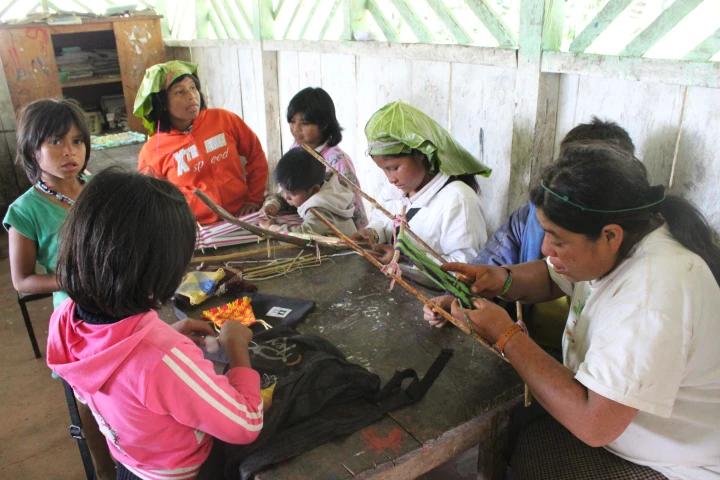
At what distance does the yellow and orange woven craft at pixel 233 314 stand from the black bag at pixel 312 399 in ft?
0.88

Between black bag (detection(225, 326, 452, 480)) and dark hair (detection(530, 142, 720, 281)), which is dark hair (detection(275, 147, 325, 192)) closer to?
black bag (detection(225, 326, 452, 480))

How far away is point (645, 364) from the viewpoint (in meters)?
1.14

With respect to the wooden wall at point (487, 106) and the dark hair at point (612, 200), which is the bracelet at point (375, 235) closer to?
the wooden wall at point (487, 106)

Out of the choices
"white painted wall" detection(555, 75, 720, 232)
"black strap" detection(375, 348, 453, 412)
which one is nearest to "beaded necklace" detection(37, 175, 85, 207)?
"black strap" detection(375, 348, 453, 412)

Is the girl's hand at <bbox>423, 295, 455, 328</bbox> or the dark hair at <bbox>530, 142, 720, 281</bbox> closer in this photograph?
the dark hair at <bbox>530, 142, 720, 281</bbox>

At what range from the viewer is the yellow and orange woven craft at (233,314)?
1818 mm

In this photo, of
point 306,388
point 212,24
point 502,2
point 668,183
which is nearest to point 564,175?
point 306,388

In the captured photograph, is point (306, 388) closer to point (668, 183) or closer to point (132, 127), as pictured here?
point (668, 183)

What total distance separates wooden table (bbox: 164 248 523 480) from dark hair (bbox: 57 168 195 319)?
498 millimetres

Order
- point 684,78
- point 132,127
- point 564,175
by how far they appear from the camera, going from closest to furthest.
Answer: point 564,175, point 684,78, point 132,127

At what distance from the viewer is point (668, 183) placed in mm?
1995

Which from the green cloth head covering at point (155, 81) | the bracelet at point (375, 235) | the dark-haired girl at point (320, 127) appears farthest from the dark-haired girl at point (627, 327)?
the green cloth head covering at point (155, 81)

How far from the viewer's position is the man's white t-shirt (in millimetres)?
1151

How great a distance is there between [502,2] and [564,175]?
191 centimetres
